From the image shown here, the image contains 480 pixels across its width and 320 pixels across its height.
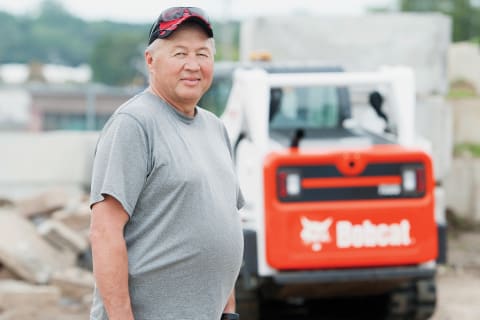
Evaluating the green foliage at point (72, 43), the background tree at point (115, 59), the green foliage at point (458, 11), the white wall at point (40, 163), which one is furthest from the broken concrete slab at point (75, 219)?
the background tree at point (115, 59)

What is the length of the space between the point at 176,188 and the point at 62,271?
7.06 meters

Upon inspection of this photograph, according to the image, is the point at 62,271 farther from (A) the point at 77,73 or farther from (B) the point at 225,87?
(A) the point at 77,73

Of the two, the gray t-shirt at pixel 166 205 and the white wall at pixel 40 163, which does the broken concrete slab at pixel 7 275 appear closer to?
the white wall at pixel 40 163

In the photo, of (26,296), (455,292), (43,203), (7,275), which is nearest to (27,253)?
(7,275)

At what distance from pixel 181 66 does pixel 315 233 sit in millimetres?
3831

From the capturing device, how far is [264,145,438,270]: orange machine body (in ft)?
21.7

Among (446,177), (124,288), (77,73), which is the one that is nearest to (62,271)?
(446,177)

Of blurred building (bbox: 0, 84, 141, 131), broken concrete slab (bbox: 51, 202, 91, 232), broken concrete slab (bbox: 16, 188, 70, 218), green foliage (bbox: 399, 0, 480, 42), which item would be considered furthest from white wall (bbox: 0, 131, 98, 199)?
blurred building (bbox: 0, 84, 141, 131)

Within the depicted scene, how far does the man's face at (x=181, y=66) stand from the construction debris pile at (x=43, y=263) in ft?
18.1

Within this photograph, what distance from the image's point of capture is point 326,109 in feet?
27.6

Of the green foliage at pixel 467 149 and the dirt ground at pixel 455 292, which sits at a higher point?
the green foliage at pixel 467 149

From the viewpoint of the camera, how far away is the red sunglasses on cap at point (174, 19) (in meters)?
2.87

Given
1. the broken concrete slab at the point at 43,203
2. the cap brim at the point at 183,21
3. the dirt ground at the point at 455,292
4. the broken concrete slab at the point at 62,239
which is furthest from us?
the broken concrete slab at the point at 43,203

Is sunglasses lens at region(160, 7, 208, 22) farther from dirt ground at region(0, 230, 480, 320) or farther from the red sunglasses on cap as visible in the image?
dirt ground at region(0, 230, 480, 320)
